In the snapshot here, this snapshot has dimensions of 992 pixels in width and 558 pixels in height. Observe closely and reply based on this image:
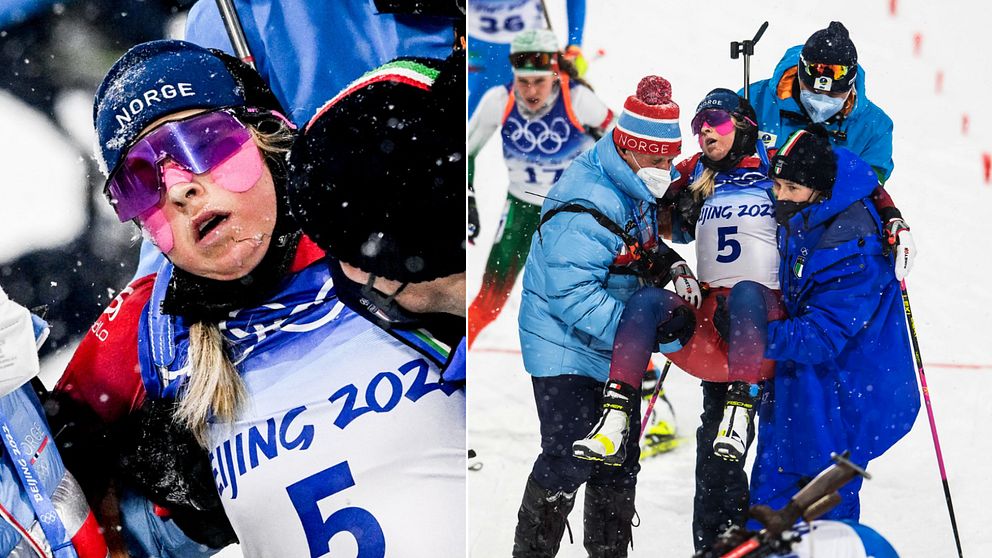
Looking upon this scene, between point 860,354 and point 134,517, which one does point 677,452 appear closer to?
point 860,354

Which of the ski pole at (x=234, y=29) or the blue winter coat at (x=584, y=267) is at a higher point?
the ski pole at (x=234, y=29)

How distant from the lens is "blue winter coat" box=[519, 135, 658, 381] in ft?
7.21

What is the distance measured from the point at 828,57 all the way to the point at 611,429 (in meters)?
1.00

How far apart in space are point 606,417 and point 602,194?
0.53 meters

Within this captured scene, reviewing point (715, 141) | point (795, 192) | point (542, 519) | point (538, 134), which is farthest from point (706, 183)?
point (542, 519)

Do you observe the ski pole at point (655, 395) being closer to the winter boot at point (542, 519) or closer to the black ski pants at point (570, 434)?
the black ski pants at point (570, 434)

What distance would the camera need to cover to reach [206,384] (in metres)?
2.40

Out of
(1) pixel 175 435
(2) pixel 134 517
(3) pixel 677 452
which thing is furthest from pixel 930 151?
(2) pixel 134 517

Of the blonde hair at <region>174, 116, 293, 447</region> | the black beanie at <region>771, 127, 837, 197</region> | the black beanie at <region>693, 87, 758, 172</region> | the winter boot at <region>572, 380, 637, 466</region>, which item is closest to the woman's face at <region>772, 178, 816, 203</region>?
the black beanie at <region>771, 127, 837, 197</region>

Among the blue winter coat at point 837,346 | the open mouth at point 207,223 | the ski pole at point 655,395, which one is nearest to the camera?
the blue winter coat at point 837,346

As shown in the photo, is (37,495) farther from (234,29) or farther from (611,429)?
(611,429)

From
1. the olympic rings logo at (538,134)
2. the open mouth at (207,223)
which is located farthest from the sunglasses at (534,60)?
the open mouth at (207,223)

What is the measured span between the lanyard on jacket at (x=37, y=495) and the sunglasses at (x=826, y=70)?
6.97ft

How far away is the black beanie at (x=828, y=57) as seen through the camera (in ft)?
7.03
